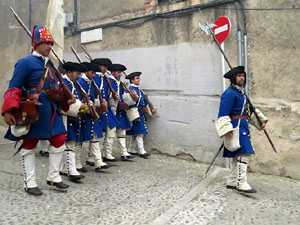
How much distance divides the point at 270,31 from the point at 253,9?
0.50m

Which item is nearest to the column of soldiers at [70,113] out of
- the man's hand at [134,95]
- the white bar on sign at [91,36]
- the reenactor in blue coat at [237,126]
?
Result: the reenactor in blue coat at [237,126]

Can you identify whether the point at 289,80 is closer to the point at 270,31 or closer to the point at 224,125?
the point at 270,31

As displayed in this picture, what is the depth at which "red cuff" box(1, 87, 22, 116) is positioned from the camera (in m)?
3.32

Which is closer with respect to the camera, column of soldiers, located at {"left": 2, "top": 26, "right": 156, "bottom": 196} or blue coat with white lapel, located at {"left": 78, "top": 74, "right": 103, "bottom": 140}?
column of soldiers, located at {"left": 2, "top": 26, "right": 156, "bottom": 196}

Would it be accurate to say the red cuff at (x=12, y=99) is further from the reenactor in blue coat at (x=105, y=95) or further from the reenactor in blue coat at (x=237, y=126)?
the reenactor in blue coat at (x=237, y=126)

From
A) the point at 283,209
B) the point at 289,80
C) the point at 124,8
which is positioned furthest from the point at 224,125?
the point at 124,8

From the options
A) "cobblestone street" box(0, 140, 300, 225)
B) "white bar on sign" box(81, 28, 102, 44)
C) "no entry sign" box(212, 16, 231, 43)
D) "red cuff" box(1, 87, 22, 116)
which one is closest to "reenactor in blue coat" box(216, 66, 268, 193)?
"cobblestone street" box(0, 140, 300, 225)

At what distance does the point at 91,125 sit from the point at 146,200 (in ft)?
5.47

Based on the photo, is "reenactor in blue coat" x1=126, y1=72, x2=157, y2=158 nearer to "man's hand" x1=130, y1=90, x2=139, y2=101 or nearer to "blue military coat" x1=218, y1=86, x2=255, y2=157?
"man's hand" x1=130, y1=90, x2=139, y2=101

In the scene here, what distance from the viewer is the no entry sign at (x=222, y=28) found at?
Result: 523 cm

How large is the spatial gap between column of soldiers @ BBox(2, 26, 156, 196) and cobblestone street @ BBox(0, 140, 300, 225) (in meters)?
0.30

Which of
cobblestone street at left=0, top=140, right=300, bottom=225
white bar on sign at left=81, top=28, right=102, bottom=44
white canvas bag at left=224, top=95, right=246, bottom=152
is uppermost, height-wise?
white bar on sign at left=81, top=28, right=102, bottom=44

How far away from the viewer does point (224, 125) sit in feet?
13.4

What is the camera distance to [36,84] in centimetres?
360
